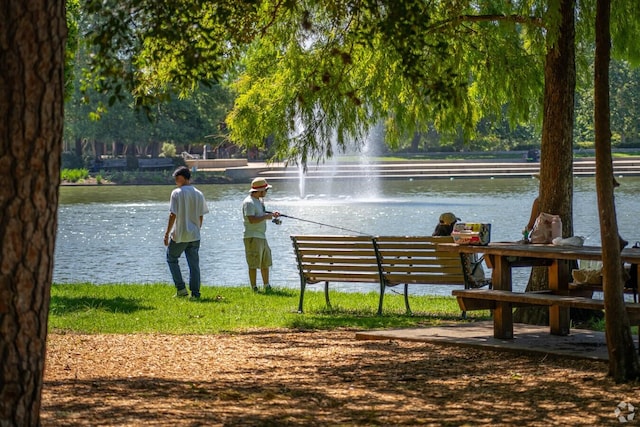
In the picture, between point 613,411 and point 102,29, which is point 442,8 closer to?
point 102,29

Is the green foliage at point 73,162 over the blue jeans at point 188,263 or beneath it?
over

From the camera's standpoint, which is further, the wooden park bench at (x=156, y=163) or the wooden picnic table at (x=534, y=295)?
the wooden park bench at (x=156, y=163)

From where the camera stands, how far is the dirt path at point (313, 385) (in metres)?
6.14

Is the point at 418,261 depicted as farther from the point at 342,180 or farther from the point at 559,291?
the point at 342,180

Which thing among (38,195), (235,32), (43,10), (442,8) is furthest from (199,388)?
(442,8)

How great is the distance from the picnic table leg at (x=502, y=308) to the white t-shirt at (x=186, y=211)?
A: 5.40 metres

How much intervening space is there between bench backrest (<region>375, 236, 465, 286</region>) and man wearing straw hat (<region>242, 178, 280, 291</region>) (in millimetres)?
2694

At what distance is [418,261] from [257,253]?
3323 mm

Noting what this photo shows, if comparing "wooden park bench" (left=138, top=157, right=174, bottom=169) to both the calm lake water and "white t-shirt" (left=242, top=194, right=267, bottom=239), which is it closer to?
the calm lake water

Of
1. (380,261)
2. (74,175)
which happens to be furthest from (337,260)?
(74,175)

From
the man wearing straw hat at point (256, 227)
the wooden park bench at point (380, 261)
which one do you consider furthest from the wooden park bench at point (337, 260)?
the man wearing straw hat at point (256, 227)

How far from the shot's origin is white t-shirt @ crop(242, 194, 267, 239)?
47.5 feet

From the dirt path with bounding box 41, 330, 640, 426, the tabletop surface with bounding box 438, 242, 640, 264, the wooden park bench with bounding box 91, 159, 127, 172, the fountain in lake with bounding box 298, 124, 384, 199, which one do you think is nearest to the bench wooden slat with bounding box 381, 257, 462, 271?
the tabletop surface with bounding box 438, 242, 640, 264

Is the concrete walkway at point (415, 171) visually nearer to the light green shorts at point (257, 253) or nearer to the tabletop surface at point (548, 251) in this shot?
the light green shorts at point (257, 253)
